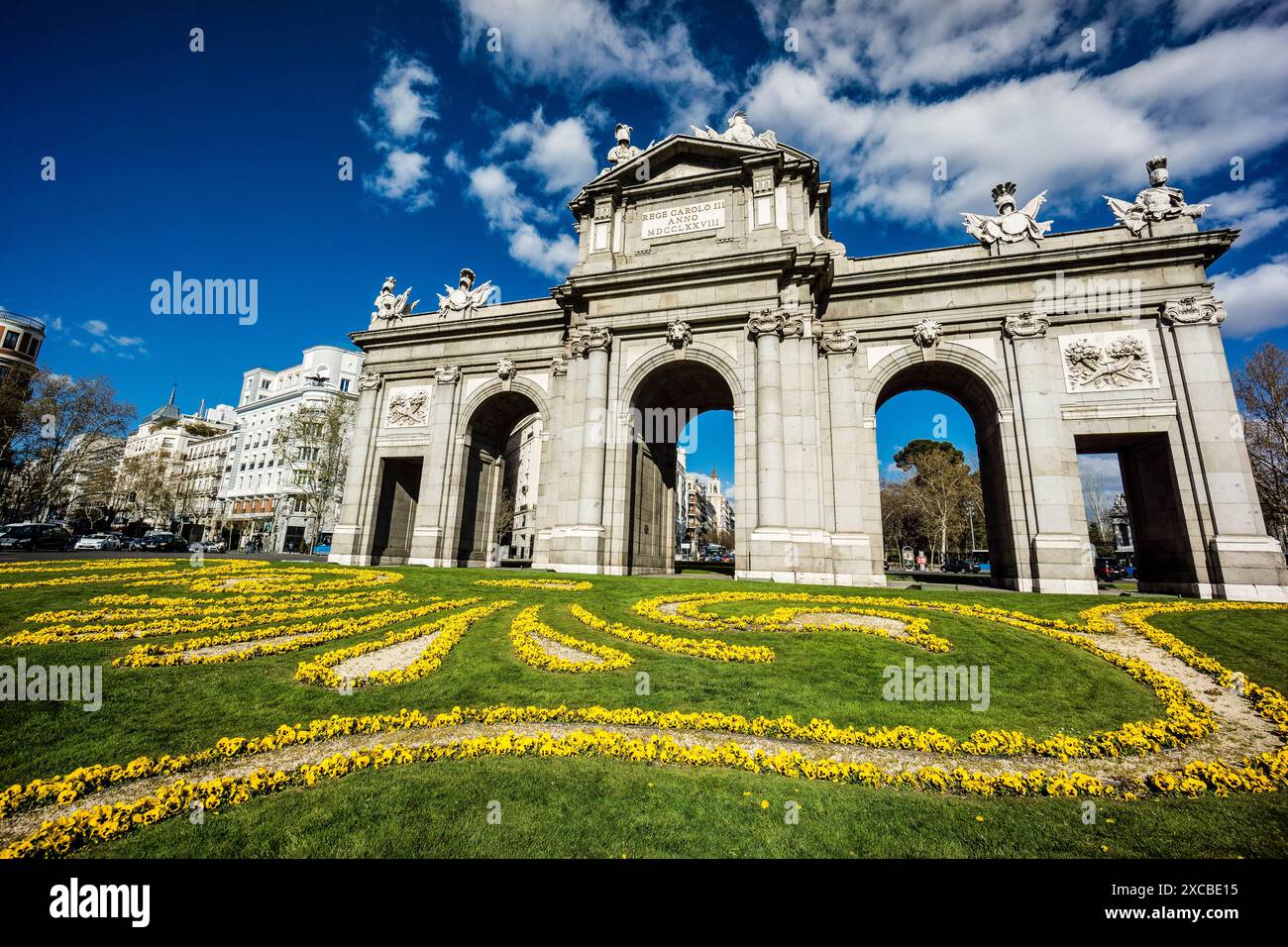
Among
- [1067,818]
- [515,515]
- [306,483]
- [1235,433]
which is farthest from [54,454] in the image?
[1235,433]

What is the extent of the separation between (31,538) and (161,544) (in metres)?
15.5

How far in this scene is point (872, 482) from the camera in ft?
73.4

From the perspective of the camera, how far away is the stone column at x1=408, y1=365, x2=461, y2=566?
27.8m

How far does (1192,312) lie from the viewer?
1994cm

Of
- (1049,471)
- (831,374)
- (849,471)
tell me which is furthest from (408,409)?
(1049,471)

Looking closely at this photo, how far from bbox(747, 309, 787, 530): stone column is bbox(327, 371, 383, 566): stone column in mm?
21897

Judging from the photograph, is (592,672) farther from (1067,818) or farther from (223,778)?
(1067,818)

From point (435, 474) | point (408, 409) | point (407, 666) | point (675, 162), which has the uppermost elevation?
point (675, 162)

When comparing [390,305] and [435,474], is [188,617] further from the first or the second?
[390,305]

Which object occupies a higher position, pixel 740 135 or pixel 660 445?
pixel 740 135

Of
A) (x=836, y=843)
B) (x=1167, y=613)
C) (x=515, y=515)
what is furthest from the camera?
(x=515, y=515)

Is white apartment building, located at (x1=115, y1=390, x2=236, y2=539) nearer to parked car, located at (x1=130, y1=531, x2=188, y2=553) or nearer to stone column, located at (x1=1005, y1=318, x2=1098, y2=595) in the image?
parked car, located at (x1=130, y1=531, x2=188, y2=553)

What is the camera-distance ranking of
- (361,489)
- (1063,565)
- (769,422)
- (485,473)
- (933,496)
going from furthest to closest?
(933,496), (485,473), (361,489), (769,422), (1063,565)

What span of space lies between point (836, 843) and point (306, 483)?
6878cm
